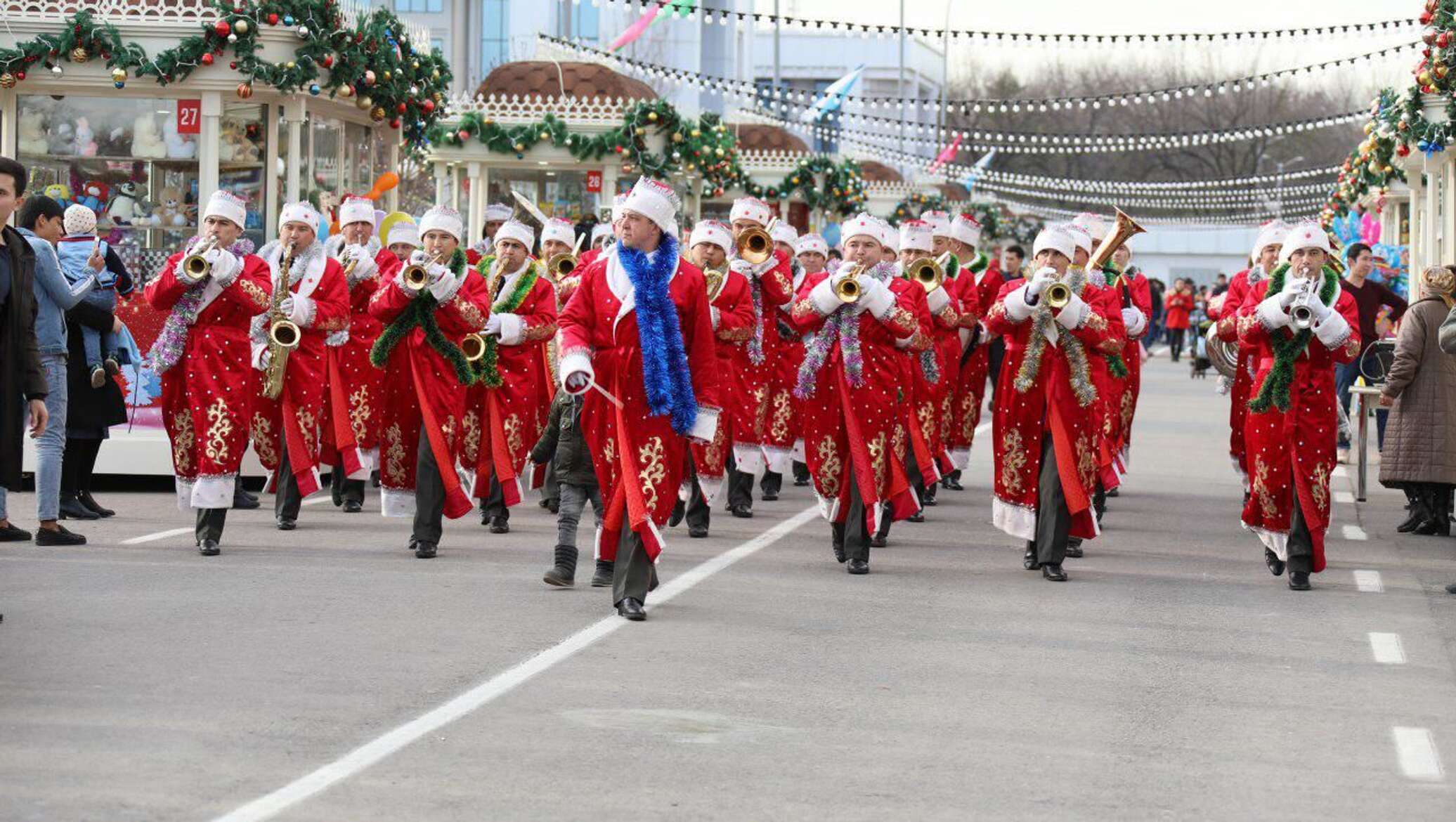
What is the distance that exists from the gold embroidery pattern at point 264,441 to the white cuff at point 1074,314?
4757mm

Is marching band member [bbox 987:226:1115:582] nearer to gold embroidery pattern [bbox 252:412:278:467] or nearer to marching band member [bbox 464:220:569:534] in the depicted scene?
marching band member [bbox 464:220:569:534]

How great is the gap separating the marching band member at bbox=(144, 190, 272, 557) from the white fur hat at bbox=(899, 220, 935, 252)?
418cm

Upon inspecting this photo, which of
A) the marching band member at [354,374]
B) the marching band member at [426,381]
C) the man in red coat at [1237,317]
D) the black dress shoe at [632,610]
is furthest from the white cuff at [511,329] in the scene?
the man in red coat at [1237,317]

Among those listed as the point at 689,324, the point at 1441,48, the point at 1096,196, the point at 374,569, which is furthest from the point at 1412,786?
the point at 1096,196

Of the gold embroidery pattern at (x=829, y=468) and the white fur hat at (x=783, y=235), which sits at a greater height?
the white fur hat at (x=783, y=235)

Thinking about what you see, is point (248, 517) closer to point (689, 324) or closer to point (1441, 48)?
point (689, 324)

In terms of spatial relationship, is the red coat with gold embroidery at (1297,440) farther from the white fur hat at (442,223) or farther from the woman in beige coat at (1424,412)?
the white fur hat at (442,223)

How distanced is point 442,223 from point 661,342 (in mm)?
3474

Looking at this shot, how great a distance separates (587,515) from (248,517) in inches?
86.6

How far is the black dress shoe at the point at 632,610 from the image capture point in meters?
9.54

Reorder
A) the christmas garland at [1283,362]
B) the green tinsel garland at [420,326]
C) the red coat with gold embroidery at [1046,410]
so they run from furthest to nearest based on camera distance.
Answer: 1. the green tinsel garland at [420,326]
2. the red coat with gold embroidery at [1046,410]
3. the christmas garland at [1283,362]

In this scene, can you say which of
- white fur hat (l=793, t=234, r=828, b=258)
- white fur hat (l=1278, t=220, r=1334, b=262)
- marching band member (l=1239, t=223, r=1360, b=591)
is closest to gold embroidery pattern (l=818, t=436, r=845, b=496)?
marching band member (l=1239, t=223, r=1360, b=591)

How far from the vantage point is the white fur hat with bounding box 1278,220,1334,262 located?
11.3m

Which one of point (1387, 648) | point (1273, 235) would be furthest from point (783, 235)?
point (1387, 648)
